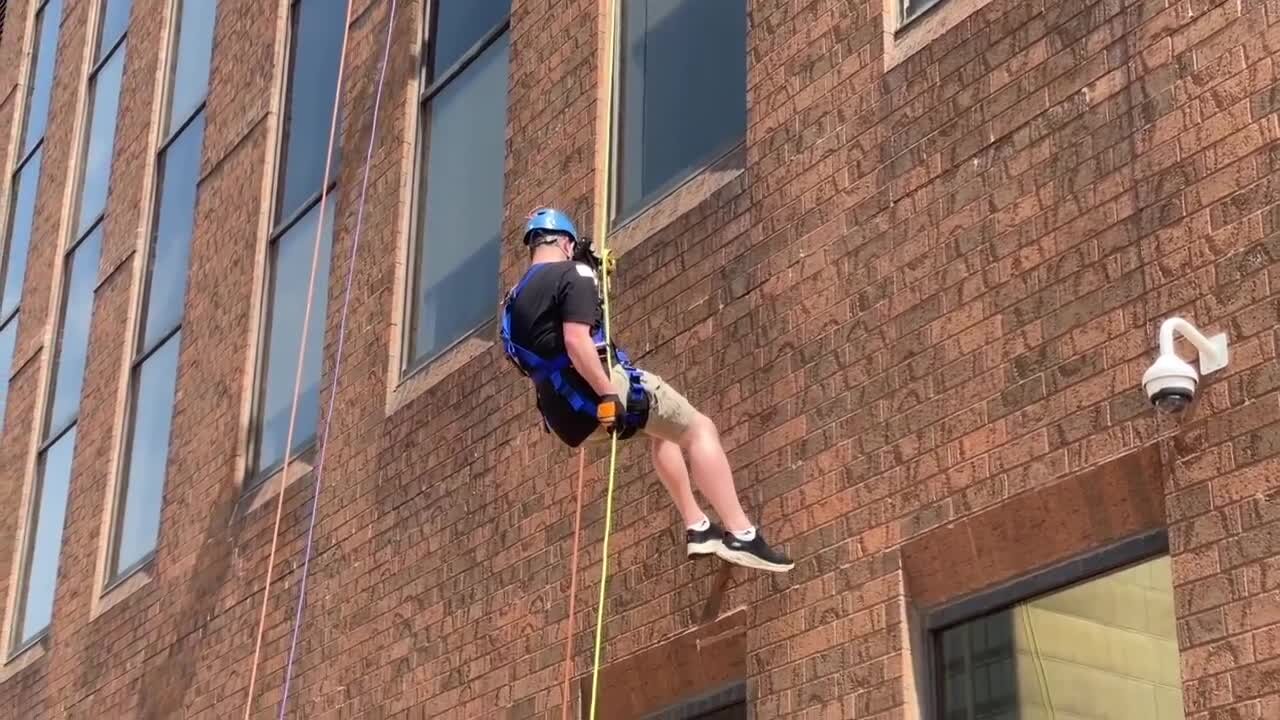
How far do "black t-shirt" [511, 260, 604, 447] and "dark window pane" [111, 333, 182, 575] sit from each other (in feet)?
22.4

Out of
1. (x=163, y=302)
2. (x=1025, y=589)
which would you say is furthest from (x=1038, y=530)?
(x=163, y=302)

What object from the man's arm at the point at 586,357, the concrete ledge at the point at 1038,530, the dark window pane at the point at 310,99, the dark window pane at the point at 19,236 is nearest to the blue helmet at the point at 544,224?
the man's arm at the point at 586,357

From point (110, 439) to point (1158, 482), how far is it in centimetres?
1041

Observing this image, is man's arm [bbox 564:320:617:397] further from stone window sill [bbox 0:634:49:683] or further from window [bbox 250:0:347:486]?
stone window sill [bbox 0:634:49:683]

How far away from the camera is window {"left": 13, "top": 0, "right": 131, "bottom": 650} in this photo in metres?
17.0

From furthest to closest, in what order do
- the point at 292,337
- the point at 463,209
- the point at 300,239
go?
1. the point at 300,239
2. the point at 292,337
3. the point at 463,209

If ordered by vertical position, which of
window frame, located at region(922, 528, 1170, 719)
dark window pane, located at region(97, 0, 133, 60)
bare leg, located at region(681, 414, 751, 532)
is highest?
dark window pane, located at region(97, 0, 133, 60)

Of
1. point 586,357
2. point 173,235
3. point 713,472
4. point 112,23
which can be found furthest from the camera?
point 112,23

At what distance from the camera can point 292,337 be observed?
44.3ft

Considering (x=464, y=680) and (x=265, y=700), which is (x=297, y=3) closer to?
(x=265, y=700)

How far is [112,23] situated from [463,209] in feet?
27.5

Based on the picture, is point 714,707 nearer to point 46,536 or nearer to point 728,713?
point 728,713

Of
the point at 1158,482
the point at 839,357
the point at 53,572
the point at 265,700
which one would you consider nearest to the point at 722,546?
the point at 839,357

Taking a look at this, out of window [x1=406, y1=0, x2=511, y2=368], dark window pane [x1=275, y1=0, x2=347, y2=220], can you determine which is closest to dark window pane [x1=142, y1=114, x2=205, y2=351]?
dark window pane [x1=275, y1=0, x2=347, y2=220]
